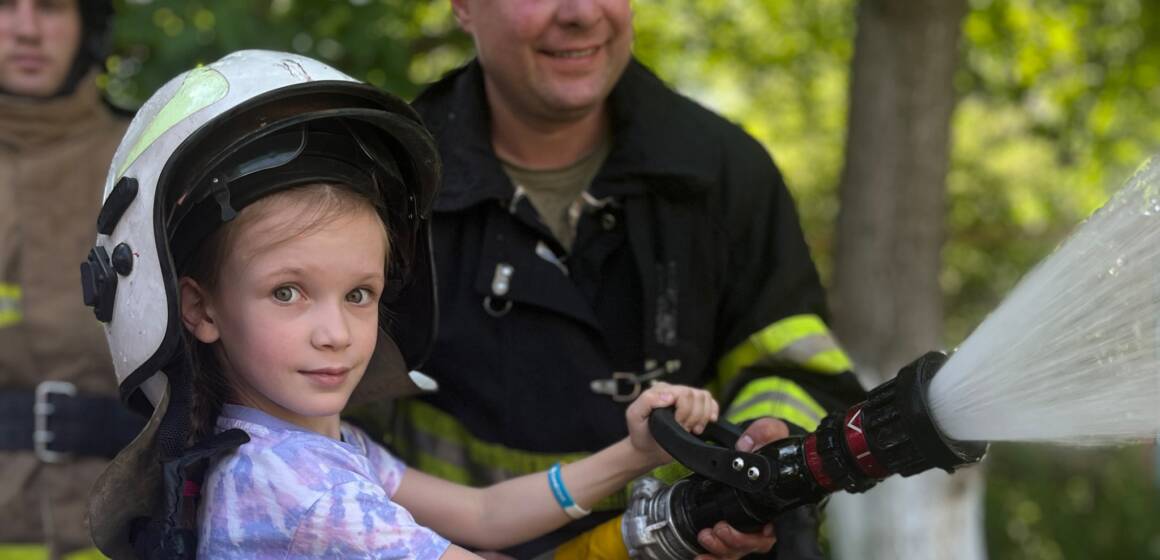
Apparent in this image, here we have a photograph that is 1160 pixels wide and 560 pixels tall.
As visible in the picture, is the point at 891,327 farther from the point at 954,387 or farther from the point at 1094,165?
the point at 954,387

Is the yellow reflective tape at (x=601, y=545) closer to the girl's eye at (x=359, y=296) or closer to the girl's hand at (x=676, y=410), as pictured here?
the girl's hand at (x=676, y=410)

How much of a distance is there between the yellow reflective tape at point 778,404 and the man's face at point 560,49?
80cm

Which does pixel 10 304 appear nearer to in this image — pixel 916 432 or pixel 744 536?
pixel 744 536

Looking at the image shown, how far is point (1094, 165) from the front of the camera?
8719 millimetres

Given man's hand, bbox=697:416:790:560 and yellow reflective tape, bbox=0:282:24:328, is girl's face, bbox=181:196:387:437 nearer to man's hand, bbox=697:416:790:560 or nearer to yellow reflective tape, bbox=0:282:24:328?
man's hand, bbox=697:416:790:560

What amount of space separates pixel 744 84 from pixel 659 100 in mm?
7333

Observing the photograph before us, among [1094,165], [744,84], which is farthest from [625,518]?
[744,84]

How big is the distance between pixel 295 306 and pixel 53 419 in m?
1.79

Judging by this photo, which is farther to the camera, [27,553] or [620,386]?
[27,553]

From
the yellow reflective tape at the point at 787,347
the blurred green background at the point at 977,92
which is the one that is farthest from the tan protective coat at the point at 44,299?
the yellow reflective tape at the point at 787,347

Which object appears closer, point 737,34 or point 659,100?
point 659,100

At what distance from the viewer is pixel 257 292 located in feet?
8.33

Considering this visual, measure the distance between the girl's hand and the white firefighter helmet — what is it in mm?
685

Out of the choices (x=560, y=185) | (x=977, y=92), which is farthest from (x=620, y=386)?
(x=977, y=92)
